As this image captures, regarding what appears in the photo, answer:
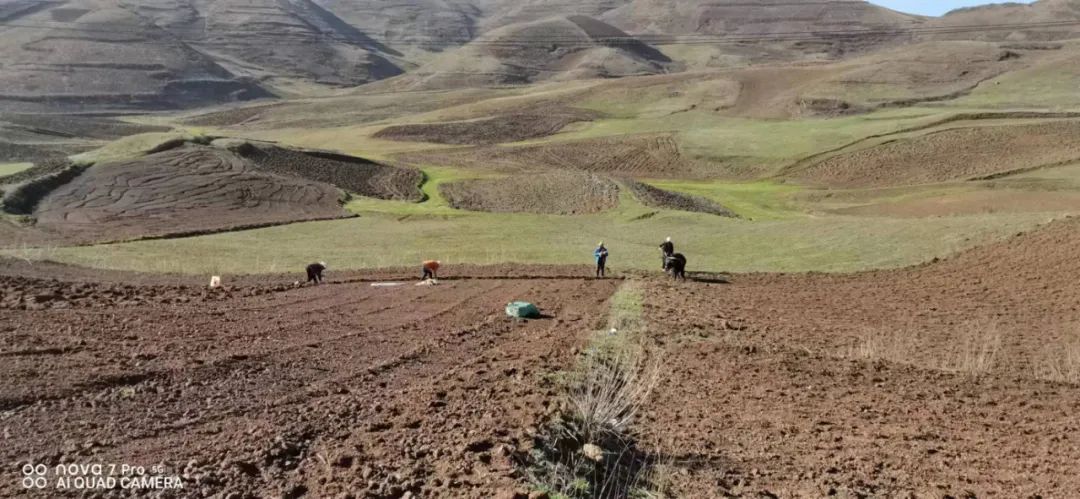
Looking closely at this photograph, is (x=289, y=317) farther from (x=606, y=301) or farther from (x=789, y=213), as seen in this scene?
(x=789, y=213)

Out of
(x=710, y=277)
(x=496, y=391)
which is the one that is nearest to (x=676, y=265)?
(x=710, y=277)

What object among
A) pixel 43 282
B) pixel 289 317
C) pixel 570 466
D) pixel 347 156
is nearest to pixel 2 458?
pixel 570 466

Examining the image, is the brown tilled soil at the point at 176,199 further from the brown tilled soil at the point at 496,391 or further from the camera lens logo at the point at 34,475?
the camera lens logo at the point at 34,475

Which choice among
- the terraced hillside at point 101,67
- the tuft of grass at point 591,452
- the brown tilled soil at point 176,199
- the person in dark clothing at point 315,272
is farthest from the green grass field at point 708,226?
the terraced hillside at point 101,67

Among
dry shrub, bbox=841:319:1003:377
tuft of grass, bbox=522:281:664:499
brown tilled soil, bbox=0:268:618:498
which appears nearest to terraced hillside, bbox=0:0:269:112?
brown tilled soil, bbox=0:268:618:498

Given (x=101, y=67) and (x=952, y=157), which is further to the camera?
(x=101, y=67)

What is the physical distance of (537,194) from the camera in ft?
177

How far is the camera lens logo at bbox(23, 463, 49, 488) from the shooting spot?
294 inches

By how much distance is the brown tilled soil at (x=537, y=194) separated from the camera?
48688 mm

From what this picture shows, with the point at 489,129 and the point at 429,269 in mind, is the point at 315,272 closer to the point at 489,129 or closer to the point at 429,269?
the point at 429,269

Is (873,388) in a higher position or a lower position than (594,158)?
lower

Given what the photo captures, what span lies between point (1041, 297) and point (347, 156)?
57.7 metres

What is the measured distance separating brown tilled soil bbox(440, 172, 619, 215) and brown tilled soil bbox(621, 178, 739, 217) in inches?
66.3

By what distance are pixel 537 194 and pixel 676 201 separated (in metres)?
10.0
